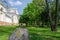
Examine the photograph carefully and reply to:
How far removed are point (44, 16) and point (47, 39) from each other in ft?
137

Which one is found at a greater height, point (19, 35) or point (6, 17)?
point (6, 17)

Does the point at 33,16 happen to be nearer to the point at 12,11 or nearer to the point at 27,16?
the point at 27,16

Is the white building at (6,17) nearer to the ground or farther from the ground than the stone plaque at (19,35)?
farther from the ground

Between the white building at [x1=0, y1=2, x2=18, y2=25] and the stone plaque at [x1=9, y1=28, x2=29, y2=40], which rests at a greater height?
the white building at [x1=0, y1=2, x2=18, y2=25]

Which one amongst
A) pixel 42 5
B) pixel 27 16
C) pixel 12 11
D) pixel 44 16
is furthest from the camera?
pixel 12 11

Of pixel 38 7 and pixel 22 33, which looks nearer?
pixel 22 33

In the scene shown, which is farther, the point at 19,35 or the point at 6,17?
the point at 6,17

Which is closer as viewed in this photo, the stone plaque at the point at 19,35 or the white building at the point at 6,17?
the stone plaque at the point at 19,35

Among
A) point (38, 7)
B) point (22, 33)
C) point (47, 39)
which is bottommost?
point (47, 39)

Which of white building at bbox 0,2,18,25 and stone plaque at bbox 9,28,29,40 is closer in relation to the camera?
stone plaque at bbox 9,28,29,40

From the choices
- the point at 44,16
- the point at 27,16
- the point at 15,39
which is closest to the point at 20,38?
the point at 15,39

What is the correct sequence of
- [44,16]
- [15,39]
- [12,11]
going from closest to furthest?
[15,39]
[44,16]
[12,11]

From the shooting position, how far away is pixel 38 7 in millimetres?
62625

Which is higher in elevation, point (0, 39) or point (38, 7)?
point (38, 7)
